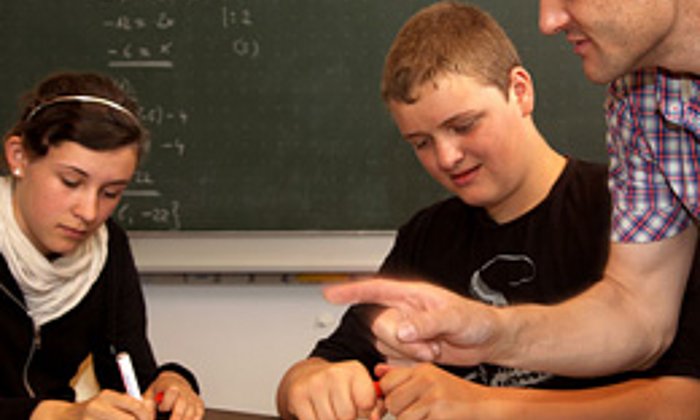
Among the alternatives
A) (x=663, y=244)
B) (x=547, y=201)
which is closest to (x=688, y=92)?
(x=663, y=244)

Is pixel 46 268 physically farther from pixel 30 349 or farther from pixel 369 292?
pixel 369 292

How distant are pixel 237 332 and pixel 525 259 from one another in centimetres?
136

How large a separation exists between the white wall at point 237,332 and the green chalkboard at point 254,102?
24 cm

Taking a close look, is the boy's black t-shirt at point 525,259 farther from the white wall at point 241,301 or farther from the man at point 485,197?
the white wall at point 241,301

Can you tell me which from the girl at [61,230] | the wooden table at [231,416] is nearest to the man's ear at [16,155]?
the girl at [61,230]

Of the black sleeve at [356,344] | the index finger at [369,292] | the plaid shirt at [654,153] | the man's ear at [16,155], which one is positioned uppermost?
the plaid shirt at [654,153]

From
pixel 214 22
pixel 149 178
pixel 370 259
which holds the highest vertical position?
pixel 214 22

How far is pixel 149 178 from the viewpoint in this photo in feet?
9.18

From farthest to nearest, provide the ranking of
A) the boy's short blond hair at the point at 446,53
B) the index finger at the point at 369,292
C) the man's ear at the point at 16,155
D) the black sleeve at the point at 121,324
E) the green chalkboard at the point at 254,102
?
the green chalkboard at the point at 254,102
the black sleeve at the point at 121,324
the man's ear at the point at 16,155
the boy's short blond hair at the point at 446,53
the index finger at the point at 369,292

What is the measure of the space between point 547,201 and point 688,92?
46cm

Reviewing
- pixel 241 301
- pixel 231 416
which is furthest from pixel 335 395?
pixel 241 301

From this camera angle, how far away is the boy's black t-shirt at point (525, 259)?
1.76 m

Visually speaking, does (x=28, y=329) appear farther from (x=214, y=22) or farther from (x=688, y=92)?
(x=688, y=92)

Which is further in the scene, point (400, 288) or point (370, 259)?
point (370, 259)
